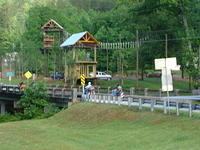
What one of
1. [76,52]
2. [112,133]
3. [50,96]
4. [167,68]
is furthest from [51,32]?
[112,133]

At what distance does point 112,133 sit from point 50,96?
954 inches

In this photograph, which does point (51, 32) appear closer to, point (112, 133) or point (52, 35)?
point (52, 35)

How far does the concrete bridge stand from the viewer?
4762 cm

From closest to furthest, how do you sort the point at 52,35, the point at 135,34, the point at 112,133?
the point at 112,133, the point at 135,34, the point at 52,35

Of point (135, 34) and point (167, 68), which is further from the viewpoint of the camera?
point (135, 34)

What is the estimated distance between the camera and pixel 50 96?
2019 inches

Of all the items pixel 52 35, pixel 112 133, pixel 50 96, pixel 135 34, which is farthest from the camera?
pixel 52 35

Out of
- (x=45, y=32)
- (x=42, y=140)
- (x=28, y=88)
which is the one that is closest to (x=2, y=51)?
(x=45, y=32)

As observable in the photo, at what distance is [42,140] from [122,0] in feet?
126

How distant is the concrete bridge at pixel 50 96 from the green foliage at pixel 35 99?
1332 mm

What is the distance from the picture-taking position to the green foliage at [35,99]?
4768 cm

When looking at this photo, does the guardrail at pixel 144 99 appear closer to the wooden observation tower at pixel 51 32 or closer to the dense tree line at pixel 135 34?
the dense tree line at pixel 135 34

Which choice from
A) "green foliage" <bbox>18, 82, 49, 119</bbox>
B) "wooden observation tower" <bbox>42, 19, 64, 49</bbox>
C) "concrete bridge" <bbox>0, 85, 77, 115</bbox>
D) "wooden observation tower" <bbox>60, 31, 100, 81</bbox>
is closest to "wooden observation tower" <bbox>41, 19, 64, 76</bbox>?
"wooden observation tower" <bbox>42, 19, 64, 49</bbox>

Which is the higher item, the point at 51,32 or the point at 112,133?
the point at 51,32
